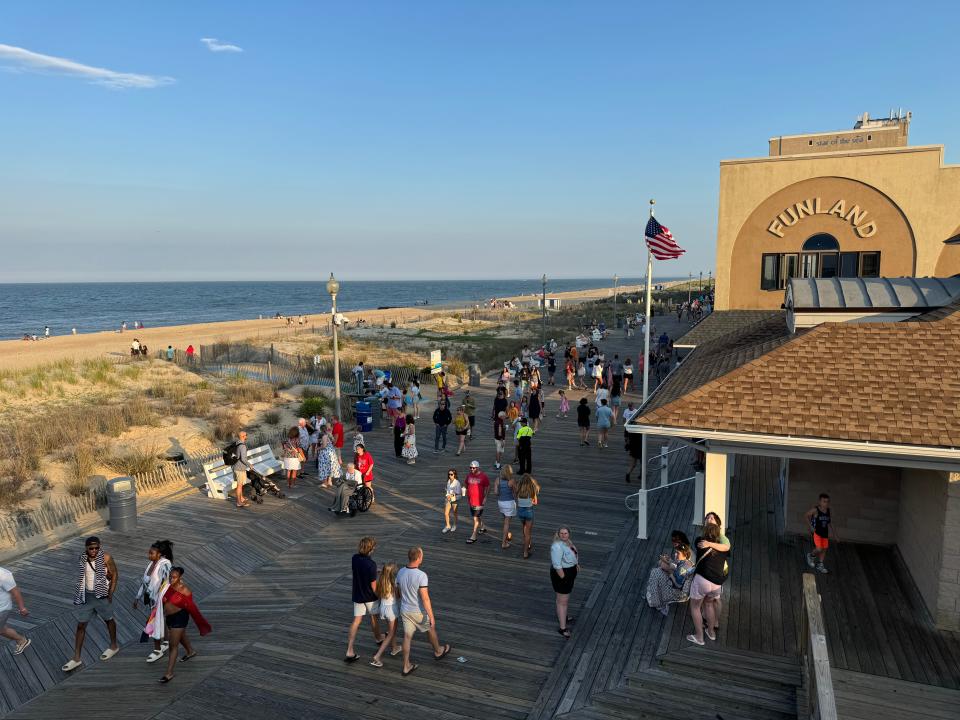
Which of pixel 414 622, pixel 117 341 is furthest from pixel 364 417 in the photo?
pixel 117 341

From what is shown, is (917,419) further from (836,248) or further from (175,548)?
(836,248)

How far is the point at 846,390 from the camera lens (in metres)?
8.45

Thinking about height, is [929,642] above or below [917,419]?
below

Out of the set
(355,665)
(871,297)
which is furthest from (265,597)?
(871,297)

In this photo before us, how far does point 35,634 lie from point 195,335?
185 ft

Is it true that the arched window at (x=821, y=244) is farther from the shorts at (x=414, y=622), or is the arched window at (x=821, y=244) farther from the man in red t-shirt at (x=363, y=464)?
the shorts at (x=414, y=622)

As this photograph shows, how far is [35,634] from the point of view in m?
8.66

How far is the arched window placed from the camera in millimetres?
20969

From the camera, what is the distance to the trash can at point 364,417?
19.8 metres

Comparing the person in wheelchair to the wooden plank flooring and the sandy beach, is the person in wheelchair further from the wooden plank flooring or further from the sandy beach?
the sandy beach

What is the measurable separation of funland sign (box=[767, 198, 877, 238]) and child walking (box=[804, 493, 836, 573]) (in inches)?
577

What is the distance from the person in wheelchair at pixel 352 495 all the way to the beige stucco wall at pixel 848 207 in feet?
52.1

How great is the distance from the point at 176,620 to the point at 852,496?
10.4 metres

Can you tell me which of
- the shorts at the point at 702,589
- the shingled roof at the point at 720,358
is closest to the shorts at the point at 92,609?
the shorts at the point at 702,589
